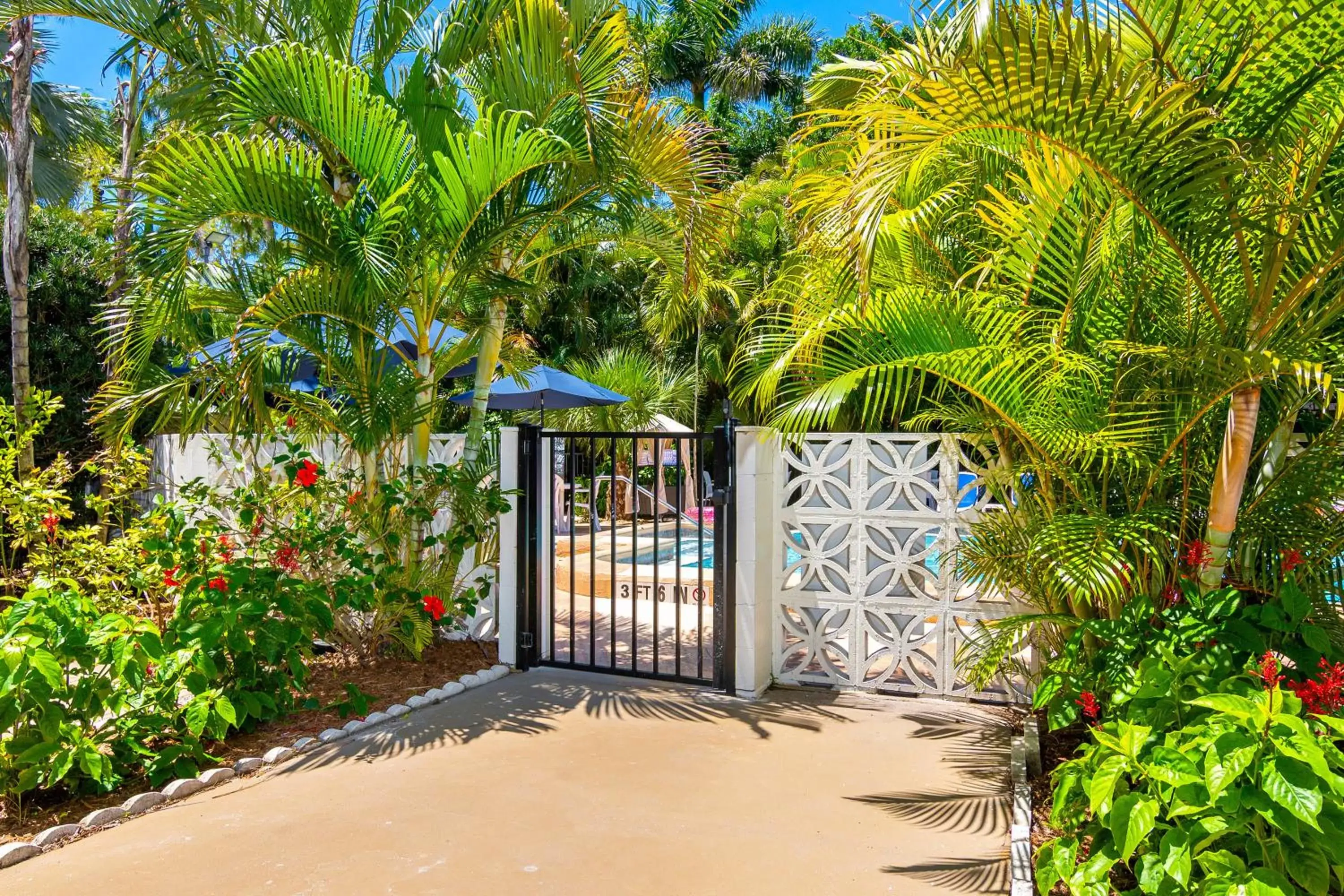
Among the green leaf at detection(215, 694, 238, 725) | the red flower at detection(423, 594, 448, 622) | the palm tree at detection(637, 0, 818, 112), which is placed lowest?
the green leaf at detection(215, 694, 238, 725)

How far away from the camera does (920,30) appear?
3.36 m

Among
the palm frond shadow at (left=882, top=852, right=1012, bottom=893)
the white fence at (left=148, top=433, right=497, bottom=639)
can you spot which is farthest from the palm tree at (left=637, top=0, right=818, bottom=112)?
the palm frond shadow at (left=882, top=852, right=1012, bottom=893)

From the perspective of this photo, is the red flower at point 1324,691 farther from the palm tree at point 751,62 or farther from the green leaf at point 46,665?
the palm tree at point 751,62

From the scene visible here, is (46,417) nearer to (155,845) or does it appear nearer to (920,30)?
(155,845)

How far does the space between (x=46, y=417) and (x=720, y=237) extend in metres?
4.53

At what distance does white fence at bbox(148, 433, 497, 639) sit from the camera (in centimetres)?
604

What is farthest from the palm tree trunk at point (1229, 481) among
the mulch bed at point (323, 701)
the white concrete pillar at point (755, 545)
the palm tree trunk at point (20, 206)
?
the palm tree trunk at point (20, 206)

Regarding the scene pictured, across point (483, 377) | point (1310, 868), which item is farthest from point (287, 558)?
point (1310, 868)

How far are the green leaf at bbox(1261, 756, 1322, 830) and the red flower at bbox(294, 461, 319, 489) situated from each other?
4.49 metres

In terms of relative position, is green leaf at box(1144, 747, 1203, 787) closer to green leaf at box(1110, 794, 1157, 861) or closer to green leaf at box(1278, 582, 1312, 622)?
green leaf at box(1110, 794, 1157, 861)

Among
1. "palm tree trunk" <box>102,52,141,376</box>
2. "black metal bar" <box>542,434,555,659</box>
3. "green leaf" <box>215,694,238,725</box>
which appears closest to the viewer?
"green leaf" <box>215,694,238,725</box>

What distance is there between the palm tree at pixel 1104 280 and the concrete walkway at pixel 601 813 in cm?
103

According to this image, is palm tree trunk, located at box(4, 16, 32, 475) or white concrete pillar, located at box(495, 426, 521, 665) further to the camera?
palm tree trunk, located at box(4, 16, 32, 475)

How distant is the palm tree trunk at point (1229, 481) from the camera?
304 centimetres
